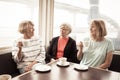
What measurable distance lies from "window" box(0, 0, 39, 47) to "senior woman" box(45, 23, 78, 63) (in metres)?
0.67

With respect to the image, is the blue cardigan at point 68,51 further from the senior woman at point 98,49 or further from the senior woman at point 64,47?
the senior woman at point 98,49

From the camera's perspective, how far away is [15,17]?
2.63 metres

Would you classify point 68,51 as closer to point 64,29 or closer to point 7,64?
point 64,29

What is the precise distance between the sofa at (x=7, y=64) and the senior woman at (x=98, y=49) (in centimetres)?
96

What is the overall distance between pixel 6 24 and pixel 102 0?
159cm

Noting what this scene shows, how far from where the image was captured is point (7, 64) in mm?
2195

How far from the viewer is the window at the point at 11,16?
8.02 feet

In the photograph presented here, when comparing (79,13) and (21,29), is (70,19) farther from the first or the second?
(21,29)

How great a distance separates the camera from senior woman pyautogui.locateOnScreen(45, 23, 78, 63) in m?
2.50

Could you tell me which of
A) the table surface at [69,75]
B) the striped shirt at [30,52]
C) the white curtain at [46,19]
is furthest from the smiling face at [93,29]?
the white curtain at [46,19]

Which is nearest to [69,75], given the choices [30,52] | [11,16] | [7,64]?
[30,52]

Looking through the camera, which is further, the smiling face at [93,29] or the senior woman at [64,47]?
the senior woman at [64,47]

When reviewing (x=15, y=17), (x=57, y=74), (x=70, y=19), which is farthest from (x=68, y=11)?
(x=57, y=74)

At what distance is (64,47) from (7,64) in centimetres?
88
